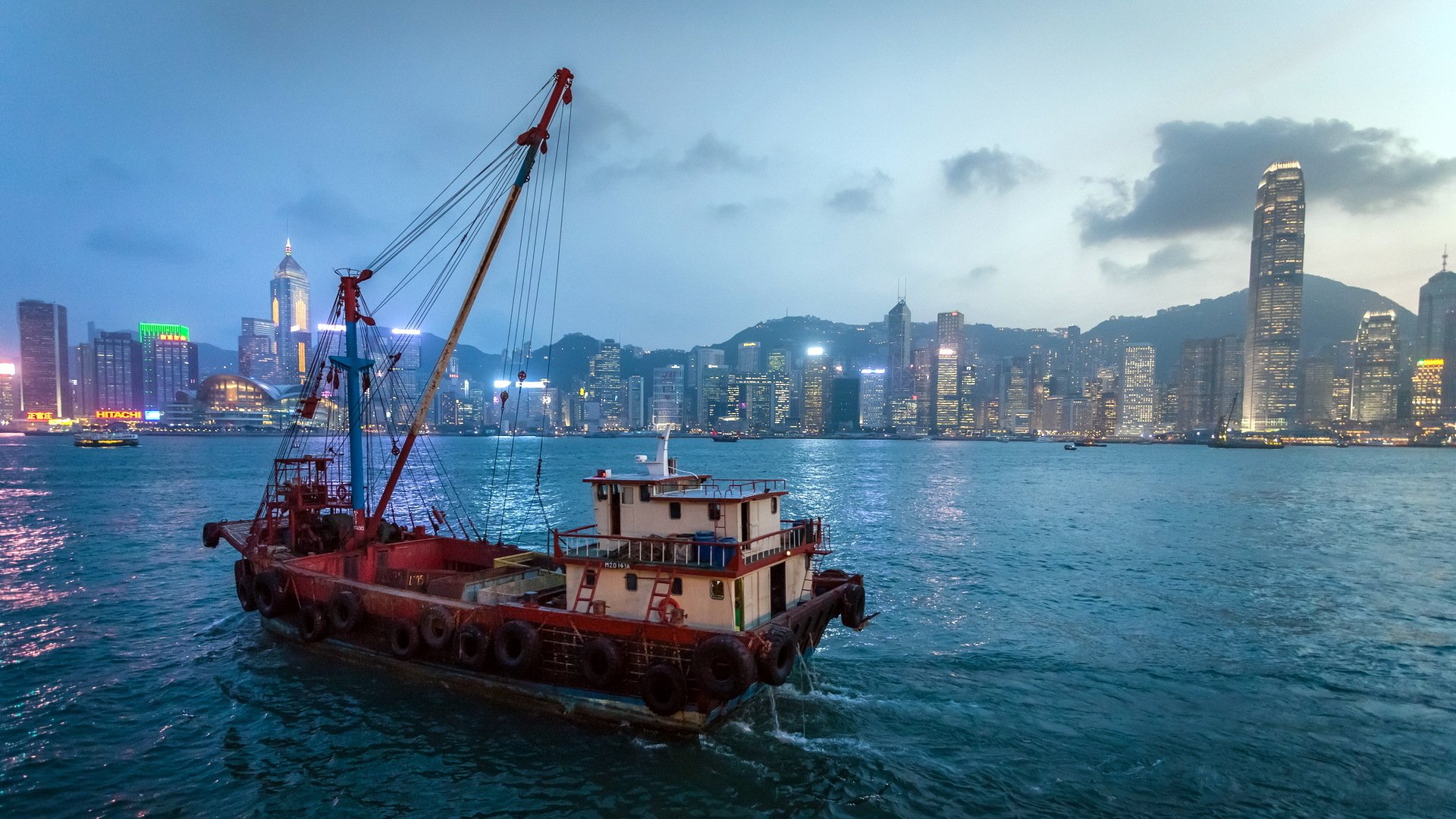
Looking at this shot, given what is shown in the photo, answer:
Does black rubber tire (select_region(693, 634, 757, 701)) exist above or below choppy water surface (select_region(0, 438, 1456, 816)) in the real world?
above

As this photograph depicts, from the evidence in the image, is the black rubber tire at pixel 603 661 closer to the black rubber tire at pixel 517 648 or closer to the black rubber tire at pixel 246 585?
the black rubber tire at pixel 517 648

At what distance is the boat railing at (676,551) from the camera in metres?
12.4

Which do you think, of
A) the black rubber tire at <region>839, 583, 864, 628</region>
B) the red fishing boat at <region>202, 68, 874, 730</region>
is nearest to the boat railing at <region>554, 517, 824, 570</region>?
the red fishing boat at <region>202, 68, 874, 730</region>

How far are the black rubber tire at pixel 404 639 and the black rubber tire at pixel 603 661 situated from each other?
447 cm

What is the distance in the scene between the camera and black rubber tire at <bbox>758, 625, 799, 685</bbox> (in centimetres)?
1161

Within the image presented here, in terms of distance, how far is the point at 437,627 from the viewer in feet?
46.5

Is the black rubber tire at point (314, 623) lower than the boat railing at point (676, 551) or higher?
lower

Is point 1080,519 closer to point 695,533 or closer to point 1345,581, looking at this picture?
point 1345,581

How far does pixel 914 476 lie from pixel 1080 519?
121 feet

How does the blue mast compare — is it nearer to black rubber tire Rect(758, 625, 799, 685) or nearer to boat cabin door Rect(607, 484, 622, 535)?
boat cabin door Rect(607, 484, 622, 535)

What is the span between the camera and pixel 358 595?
15.5 metres

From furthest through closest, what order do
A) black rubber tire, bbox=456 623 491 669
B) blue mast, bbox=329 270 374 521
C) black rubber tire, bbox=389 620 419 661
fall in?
blue mast, bbox=329 270 374 521, black rubber tire, bbox=389 620 419 661, black rubber tire, bbox=456 623 491 669

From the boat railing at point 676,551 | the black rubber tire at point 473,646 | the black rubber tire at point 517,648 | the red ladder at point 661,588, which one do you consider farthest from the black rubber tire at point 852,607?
the black rubber tire at point 473,646

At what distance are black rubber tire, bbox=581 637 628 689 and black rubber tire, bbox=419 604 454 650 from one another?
3491 mm
